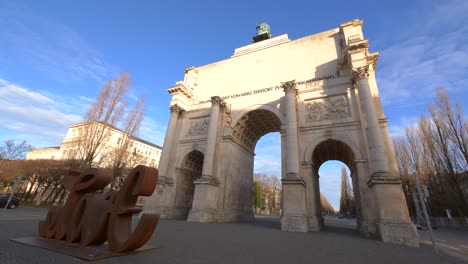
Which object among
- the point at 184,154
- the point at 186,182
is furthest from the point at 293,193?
the point at 184,154

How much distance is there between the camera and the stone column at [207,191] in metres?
15.2

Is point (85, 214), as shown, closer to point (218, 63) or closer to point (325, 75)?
point (325, 75)

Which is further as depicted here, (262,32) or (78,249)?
(262,32)

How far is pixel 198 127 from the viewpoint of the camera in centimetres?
2081

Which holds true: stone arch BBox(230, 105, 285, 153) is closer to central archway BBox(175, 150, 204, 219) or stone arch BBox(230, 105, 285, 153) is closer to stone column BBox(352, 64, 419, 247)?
central archway BBox(175, 150, 204, 219)

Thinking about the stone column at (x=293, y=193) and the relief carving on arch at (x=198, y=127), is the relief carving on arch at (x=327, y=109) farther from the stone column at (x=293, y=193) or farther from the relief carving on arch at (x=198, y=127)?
the relief carving on arch at (x=198, y=127)

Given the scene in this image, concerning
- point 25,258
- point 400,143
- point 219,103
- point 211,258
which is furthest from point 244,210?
point 400,143

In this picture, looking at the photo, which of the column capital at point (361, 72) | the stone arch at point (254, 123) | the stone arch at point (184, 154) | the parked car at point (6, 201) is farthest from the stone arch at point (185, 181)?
the parked car at point (6, 201)

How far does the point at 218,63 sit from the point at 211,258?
2306 cm

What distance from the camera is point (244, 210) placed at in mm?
20531

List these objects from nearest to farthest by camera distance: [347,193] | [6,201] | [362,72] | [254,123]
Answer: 1. [362,72]
2. [6,201]
3. [254,123]
4. [347,193]

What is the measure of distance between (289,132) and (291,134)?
0.22 meters

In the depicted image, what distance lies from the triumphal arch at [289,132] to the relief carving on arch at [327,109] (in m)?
0.07

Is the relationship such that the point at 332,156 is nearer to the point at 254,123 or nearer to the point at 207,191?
the point at 254,123
